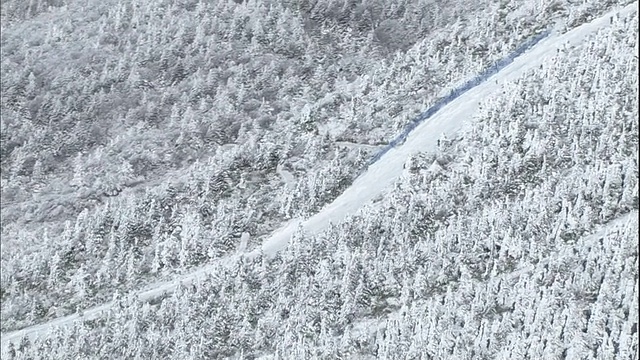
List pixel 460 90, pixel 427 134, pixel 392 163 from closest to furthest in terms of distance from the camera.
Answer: pixel 392 163 → pixel 427 134 → pixel 460 90

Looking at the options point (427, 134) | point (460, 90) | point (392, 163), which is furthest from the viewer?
point (460, 90)

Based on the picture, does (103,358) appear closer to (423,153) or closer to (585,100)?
(423,153)

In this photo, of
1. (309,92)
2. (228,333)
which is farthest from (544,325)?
(309,92)

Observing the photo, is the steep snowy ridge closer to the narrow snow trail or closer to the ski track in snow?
the ski track in snow

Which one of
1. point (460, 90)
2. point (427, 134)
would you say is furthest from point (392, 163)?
point (460, 90)

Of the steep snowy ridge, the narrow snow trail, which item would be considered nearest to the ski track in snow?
the narrow snow trail

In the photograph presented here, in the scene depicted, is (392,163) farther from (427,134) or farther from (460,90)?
(460,90)

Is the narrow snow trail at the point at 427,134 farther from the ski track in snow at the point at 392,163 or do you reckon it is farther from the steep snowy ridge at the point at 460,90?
the steep snowy ridge at the point at 460,90

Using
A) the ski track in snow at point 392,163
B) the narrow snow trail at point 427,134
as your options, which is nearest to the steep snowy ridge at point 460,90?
the ski track in snow at point 392,163
